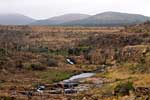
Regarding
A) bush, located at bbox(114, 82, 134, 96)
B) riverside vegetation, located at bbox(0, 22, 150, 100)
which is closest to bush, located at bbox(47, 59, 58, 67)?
riverside vegetation, located at bbox(0, 22, 150, 100)

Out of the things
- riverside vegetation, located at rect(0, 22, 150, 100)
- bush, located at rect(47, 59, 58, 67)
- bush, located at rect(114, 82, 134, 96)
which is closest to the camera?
bush, located at rect(114, 82, 134, 96)

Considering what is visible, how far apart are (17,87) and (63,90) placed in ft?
24.2

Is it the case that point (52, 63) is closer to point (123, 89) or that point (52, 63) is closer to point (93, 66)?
point (93, 66)

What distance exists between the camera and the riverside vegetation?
56625 mm

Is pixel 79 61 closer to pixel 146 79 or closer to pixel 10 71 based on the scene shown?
pixel 10 71

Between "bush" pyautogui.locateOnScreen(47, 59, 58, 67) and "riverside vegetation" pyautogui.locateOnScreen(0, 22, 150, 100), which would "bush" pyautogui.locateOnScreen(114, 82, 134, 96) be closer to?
"riverside vegetation" pyautogui.locateOnScreen(0, 22, 150, 100)

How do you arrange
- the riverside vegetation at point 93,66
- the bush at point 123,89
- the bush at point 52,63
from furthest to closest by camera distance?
1. the bush at point 52,63
2. the riverside vegetation at point 93,66
3. the bush at point 123,89

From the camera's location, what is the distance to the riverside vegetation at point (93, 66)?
5662 centimetres

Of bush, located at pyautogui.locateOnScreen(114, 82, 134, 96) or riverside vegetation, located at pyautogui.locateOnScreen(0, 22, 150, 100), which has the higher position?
bush, located at pyautogui.locateOnScreen(114, 82, 134, 96)

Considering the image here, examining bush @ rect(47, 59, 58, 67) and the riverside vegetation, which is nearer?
the riverside vegetation

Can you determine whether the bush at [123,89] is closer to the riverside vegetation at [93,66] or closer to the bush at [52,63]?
the riverside vegetation at [93,66]

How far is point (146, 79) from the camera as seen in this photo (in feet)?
206

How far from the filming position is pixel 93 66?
304 feet

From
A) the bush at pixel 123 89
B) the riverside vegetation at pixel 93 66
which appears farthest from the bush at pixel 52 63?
the bush at pixel 123 89
